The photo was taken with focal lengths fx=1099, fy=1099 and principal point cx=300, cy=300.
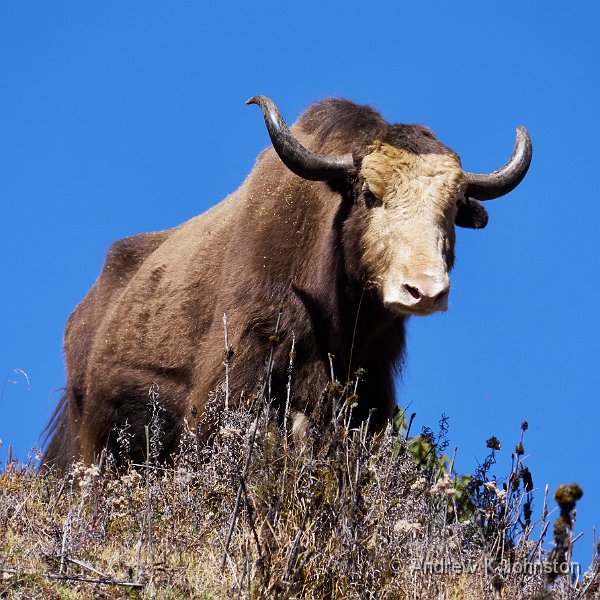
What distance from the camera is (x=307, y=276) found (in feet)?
25.7

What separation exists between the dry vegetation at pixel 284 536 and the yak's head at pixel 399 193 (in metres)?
1.17

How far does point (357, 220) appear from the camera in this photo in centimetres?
768

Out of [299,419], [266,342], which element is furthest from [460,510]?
[266,342]

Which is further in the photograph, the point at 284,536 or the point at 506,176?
the point at 506,176

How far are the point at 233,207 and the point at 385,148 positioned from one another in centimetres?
176

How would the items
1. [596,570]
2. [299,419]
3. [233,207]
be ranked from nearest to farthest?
[596,570], [299,419], [233,207]

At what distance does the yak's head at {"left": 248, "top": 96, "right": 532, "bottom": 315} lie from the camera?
23.3 feet

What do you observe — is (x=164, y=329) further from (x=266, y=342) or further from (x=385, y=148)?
(x=385, y=148)

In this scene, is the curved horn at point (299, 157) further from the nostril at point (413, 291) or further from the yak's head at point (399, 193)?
the nostril at point (413, 291)

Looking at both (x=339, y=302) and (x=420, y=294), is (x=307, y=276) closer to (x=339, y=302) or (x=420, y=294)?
(x=339, y=302)

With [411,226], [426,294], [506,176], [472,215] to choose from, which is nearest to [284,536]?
[426,294]

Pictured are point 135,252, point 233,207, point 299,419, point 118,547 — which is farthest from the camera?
point 135,252

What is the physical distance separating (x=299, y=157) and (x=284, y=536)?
340cm

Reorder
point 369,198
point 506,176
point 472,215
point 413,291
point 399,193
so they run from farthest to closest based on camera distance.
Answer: point 506,176 < point 472,215 < point 369,198 < point 399,193 < point 413,291
